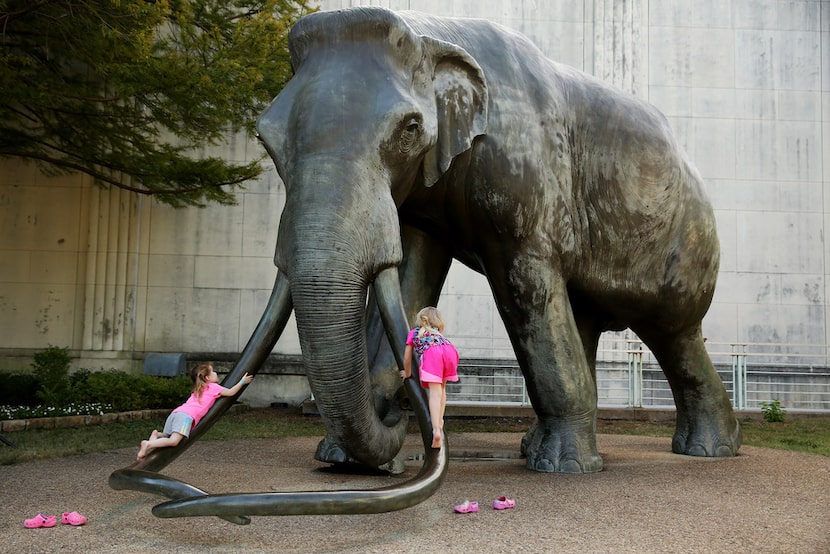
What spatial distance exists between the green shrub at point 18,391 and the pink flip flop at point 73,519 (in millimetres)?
8183

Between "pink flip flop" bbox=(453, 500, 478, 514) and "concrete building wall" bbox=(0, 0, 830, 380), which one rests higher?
"concrete building wall" bbox=(0, 0, 830, 380)

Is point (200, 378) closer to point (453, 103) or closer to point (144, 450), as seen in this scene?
point (144, 450)

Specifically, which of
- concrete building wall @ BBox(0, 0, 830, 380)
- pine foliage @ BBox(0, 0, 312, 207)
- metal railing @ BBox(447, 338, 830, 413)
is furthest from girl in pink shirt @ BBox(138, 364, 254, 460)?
concrete building wall @ BBox(0, 0, 830, 380)

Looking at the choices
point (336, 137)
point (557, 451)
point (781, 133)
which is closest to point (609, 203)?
point (557, 451)

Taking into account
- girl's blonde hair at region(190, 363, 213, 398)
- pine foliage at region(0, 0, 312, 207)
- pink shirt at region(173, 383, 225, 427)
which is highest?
pine foliage at region(0, 0, 312, 207)

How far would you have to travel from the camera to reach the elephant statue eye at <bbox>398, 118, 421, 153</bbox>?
14.1 ft

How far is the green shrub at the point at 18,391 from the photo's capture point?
11.3m

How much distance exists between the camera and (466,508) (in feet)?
13.2

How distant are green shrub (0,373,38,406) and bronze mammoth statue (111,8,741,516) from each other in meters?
7.61

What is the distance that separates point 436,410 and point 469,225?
168 cm

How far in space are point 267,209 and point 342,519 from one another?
34.2ft

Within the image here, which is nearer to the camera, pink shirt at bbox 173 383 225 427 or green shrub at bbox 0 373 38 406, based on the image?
pink shirt at bbox 173 383 225 427

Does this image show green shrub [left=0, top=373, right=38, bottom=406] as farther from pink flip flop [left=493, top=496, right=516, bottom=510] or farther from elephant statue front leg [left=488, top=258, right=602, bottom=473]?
pink flip flop [left=493, top=496, right=516, bottom=510]

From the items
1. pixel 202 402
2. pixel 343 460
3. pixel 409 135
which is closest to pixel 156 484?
pixel 202 402
